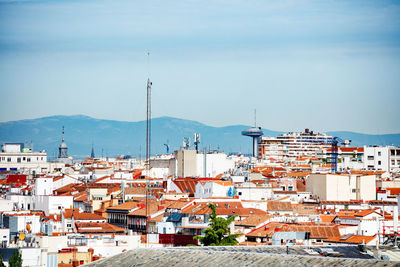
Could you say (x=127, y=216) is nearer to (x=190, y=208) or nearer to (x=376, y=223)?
(x=190, y=208)

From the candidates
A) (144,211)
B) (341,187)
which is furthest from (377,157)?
(144,211)

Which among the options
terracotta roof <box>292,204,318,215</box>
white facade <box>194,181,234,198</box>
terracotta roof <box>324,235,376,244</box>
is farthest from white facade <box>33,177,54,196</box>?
terracotta roof <box>324,235,376,244</box>

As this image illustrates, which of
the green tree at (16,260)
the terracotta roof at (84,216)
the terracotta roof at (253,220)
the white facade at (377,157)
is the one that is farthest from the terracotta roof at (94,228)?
the white facade at (377,157)

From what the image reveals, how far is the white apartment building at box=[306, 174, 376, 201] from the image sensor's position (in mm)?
80375

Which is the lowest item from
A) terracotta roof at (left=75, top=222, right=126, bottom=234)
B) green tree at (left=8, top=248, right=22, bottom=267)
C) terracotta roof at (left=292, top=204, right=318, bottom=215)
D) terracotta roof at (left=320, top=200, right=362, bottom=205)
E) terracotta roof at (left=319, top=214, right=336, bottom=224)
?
terracotta roof at (left=75, top=222, right=126, bottom=234)

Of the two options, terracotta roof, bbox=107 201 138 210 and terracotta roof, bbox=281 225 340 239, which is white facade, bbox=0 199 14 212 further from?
terracotta roof, bbox=281 225 340 239

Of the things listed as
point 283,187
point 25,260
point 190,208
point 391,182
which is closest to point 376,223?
point 190,208

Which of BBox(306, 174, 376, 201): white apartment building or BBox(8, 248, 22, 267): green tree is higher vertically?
BBox(306, 174, 376, 201): white apartment building

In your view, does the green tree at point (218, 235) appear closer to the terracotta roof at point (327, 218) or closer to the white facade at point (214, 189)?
the terracotta roof at point (327, 218)

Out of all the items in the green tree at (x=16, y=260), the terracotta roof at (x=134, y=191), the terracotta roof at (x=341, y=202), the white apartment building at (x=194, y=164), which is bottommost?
the green tree at (x=16, y=260)

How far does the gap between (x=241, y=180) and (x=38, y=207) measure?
25.6 meters

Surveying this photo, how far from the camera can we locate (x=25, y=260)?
33625 millimetres

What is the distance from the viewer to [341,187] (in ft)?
264

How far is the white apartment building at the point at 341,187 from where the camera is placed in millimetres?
80375
